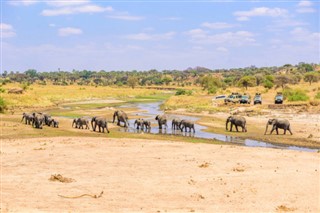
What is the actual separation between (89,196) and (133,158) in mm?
7290

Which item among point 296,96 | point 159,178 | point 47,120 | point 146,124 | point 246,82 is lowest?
point 159,178

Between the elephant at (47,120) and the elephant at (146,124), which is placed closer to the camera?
the elephant at (146,124)

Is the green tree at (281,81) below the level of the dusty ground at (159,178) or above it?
above

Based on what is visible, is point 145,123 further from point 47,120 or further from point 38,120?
point 38,120

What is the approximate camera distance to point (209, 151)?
25984mm

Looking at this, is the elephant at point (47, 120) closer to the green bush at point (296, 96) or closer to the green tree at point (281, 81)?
the green bush at point (296, 96)

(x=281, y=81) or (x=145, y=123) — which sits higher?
(x=281, y=81)

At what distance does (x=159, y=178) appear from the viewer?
19.1 metres

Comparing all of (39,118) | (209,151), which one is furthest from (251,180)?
(39,118)

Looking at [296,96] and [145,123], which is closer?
[145,123]

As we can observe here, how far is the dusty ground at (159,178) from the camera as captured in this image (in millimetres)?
15664

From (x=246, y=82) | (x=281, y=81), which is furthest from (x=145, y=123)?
(x=246, y=82)

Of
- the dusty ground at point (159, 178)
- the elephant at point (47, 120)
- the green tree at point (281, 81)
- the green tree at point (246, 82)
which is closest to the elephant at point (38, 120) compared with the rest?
the elephant at point (47, 120)

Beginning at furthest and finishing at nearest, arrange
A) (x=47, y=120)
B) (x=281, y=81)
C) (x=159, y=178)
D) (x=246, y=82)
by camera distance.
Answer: (x=246, y=82) < (x=281, y=81) < (x=47, y=120) < (x=159, y=178)
